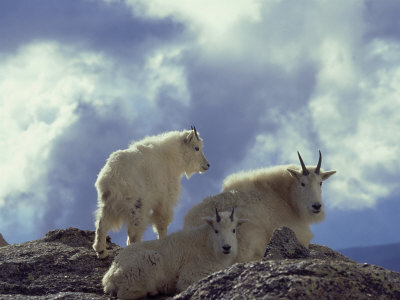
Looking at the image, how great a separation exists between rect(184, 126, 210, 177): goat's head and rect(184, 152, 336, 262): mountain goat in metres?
3.50

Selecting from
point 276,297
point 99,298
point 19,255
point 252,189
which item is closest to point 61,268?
point 19,255

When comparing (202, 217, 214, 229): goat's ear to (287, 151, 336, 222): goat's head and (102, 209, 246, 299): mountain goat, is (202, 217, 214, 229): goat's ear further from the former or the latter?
(287, 151, 336, 222): goat's head

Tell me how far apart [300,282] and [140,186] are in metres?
6.73

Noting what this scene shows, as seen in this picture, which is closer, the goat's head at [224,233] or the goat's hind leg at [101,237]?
the goat's head at [224,233]

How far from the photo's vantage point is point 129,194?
11414 mm

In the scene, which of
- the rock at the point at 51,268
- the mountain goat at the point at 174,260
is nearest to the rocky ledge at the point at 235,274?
the rock at the point at 51,268

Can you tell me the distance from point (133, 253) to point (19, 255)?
13.8 feet

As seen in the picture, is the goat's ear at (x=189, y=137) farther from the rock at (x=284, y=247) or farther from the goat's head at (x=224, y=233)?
the rock at (x=284, y=247)

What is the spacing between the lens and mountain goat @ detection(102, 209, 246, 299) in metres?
8.67

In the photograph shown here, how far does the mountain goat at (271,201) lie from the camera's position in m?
10.0

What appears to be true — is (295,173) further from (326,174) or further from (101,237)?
(101,237)

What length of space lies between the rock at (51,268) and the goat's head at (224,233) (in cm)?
225

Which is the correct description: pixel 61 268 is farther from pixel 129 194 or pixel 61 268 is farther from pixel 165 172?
pixel 165 172

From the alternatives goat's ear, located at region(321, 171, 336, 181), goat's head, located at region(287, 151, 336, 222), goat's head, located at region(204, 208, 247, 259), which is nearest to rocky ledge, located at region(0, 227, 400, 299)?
goat's head, located at region(204, 208, 247, 259)
